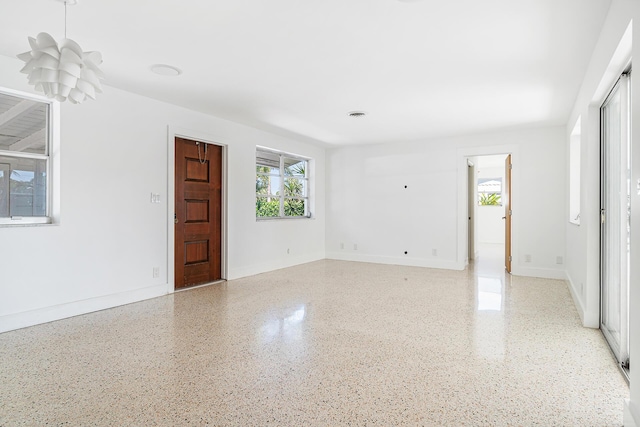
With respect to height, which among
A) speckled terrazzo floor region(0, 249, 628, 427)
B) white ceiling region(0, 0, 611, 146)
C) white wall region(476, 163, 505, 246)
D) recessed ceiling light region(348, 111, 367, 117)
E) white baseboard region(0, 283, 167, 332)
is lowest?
speckled terrazzo floor region(0, 249, 628, 427)

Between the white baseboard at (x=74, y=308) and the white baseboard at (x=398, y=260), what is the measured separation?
3.80 metres

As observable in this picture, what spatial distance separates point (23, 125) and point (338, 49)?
2904mm

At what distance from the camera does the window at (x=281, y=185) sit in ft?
19.9

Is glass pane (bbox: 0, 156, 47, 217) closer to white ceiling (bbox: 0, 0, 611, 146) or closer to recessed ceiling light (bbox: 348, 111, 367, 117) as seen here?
white ceiling (bbox: 0, 0, 611, 146)

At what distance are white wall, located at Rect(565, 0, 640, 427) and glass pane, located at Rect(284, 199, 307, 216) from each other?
14.6 ft

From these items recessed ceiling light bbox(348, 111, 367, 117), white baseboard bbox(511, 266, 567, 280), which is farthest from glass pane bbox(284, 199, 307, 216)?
white baseboard bbox(511, 266, 567, 280)

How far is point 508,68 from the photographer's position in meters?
3.28

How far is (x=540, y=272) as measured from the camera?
5609 millimetres

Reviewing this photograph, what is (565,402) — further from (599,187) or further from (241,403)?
(599,187)

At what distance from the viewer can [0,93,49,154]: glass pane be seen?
10.3ft

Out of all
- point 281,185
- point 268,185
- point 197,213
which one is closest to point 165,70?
point 197,213

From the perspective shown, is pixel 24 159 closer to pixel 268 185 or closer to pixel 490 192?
pixel 268 185

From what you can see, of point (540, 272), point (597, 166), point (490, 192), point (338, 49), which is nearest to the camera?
point (338, 49)

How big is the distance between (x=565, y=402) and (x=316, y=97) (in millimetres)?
3483
